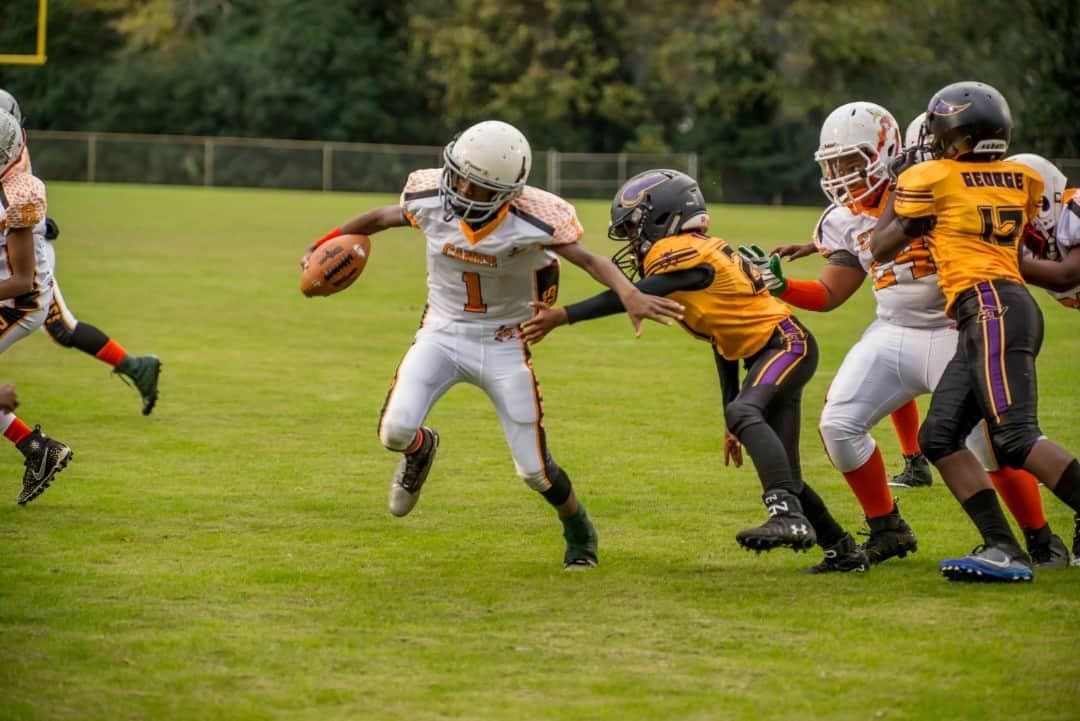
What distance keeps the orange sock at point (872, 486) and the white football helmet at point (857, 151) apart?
108 centimetres

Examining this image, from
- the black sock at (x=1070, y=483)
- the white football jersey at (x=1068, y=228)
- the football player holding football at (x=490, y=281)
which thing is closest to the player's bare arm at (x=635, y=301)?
the football player holding football at (x=490, y=281)

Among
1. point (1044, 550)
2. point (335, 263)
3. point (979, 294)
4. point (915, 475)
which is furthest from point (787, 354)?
point (915, 475)

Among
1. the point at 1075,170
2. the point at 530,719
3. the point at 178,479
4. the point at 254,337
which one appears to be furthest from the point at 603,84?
the point at 530,719

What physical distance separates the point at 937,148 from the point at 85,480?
464cm

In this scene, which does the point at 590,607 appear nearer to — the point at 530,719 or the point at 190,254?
the point at 530,719

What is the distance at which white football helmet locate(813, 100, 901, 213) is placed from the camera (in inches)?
247

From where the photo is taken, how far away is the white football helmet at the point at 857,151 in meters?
6.28

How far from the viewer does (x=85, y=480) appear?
8.00 metres

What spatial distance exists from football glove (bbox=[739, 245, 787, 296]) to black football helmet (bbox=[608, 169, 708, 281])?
22 cm

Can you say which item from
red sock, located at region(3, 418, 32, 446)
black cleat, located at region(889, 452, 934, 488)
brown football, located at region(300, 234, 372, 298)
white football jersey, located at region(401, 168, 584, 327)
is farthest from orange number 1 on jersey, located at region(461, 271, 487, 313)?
black cleat, located at region(889, 452, 934, 488)

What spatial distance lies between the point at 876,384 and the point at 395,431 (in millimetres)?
1948

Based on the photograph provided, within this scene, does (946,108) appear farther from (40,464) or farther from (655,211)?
(40,464)

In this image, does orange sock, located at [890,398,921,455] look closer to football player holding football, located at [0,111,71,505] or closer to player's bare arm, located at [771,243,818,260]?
player's bare arm, located at [771,243,818,260]

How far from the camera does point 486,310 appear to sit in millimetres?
6293
